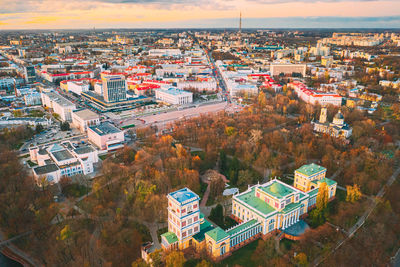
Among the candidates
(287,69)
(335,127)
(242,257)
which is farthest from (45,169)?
(287,69)

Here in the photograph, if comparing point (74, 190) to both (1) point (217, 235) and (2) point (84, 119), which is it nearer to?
(1) point (217, 235)

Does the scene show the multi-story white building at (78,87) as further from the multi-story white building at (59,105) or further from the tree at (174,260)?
the tree at (174,260)

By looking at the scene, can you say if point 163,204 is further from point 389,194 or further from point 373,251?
point 389,194

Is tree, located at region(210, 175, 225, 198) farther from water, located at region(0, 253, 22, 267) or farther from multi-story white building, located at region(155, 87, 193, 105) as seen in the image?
multi-story white building, located at region(155, 87, 193, 105)

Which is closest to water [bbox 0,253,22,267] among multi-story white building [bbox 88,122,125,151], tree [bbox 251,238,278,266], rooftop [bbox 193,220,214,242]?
rooftop [bbox 193,220,214,242]

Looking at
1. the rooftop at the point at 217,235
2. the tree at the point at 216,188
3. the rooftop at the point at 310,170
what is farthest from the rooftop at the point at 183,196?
the rooftop at the point at 310,170

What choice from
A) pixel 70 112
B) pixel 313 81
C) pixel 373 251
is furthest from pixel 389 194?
pixel 313 81

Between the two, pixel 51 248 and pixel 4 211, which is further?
pixel 4 211
